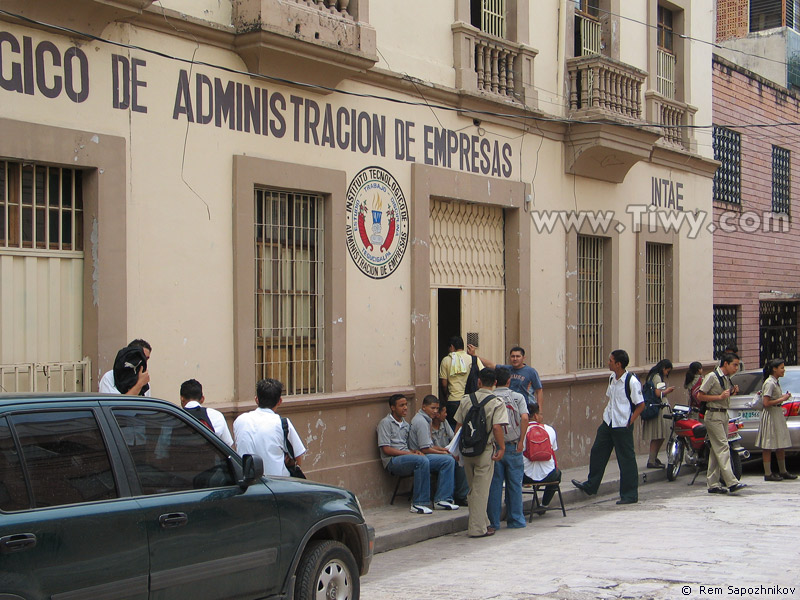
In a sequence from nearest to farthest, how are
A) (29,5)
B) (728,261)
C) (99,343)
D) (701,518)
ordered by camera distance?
1. (29,5)
2. (99,343)
3. (701,518)
4. (728,261)

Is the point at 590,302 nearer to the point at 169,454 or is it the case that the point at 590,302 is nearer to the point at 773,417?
the point at 773,417

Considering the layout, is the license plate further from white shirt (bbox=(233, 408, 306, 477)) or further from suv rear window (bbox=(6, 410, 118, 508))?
suv rear window (bbox=(6, 410, 118, 508))

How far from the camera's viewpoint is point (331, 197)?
1035 centimetres

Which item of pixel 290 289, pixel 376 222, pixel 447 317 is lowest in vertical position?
pixel 447 317

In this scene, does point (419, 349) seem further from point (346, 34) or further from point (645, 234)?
point (645, 234)

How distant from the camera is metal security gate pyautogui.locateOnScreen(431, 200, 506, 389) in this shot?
12141 millimetres

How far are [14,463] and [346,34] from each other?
6.82 meters

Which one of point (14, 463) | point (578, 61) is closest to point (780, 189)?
point (578, 61)

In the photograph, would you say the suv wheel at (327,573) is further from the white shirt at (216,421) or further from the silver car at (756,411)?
the silver car at (756,411)

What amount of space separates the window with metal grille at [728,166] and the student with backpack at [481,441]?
11.3m

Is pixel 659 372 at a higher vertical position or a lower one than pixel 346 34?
lower

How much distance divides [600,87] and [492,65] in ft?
6.73

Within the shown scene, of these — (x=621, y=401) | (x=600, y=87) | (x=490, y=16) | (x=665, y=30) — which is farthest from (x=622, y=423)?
(x=665, y=30)

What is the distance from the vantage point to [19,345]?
7730 millimetres
